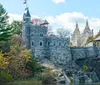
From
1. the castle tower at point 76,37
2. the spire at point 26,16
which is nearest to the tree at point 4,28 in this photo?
the spire at point 26,16

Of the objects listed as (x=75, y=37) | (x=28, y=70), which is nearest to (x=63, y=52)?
(x=28, y=70)

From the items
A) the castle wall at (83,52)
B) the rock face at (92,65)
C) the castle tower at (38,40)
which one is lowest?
the rock face at (92,65)

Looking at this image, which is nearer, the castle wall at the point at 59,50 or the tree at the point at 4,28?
the tree at the point at 4,28

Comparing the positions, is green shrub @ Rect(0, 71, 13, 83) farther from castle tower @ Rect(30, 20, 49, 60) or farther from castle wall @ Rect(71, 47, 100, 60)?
castle wall @ Rect(71, 47, 100, 60)

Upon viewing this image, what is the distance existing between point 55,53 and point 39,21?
29.0ft

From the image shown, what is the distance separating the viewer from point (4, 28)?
191 feet

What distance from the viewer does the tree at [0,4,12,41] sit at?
56906 millimetres

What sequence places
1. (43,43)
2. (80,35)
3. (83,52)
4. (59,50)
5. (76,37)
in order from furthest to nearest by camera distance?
(80,35) → (76,37) → (83,52) → (59,50) → (43,43)

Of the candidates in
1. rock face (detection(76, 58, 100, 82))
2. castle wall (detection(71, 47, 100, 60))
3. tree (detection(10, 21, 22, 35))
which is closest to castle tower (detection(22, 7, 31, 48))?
tree (detection(10, 21, 22, 35))

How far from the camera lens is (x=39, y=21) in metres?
70.8

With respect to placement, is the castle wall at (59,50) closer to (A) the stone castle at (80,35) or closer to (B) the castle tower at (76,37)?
(A) the stone castle at (80,35)

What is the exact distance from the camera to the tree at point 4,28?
187 feet

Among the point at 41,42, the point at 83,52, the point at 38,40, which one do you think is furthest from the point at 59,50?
the point at 83,52

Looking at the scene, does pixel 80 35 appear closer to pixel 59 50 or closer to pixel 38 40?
pixel 59 50
